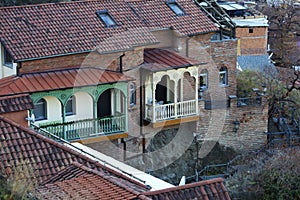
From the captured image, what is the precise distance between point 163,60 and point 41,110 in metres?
5.91

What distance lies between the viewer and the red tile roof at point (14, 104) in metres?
21.0

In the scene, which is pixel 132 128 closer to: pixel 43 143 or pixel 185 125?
pixel 185 125

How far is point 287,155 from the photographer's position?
31.1 metres

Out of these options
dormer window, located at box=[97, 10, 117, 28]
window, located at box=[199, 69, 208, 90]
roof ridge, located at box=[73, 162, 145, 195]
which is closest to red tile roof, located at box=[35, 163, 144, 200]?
roof ridge, located at box=[73, 162, 145, 195]

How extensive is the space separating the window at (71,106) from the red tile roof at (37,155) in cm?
1050

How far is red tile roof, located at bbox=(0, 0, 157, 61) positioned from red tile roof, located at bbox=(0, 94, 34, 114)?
→ 6992 millimetres

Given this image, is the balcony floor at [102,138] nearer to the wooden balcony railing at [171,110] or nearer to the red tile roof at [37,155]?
the wooden balcony railing at [171,110]

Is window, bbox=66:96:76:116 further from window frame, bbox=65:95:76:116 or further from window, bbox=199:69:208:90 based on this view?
window, bbox=199:69:208:90

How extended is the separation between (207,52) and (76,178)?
17774mm

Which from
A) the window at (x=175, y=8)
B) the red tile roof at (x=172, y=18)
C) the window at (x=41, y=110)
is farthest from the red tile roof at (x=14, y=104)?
the window at (x=175, y=8)

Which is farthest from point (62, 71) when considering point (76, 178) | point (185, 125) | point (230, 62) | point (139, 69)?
point (76, 178)

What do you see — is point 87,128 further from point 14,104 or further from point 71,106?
point 14,104

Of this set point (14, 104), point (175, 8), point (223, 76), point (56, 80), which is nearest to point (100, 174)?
point (14, 104)

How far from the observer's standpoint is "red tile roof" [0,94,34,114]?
20995 mm
